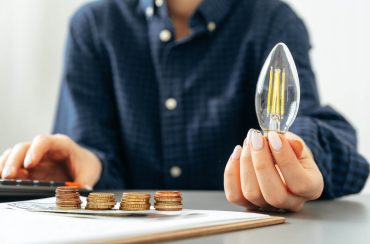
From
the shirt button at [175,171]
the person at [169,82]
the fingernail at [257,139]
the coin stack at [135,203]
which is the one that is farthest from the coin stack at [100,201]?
the shirt button at [175,171]

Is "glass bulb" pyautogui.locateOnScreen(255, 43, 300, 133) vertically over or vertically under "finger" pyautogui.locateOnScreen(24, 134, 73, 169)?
over

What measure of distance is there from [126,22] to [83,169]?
40cm

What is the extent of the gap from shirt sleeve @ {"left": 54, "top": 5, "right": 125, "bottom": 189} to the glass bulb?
54 centimetres

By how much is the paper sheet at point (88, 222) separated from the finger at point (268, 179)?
6 centimetres

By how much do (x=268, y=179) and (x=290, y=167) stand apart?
23 millimetres

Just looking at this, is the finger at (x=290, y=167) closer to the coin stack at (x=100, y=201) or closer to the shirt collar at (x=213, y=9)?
the coin stack at (x=100, y=201)

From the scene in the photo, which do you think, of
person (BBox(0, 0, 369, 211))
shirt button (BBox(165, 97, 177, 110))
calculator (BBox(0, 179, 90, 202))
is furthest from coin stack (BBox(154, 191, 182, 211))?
shirt button (BBox(165, 97, 177, 110))

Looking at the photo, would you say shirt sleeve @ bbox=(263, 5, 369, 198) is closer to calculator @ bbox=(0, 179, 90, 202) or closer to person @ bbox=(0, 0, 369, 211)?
person @ bbox=(0, 0, 369, 211)

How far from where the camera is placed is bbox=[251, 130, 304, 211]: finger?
0.47 meters

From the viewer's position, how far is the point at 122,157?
1098 mm

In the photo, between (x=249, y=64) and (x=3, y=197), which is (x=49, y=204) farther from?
(x=249, y=64)

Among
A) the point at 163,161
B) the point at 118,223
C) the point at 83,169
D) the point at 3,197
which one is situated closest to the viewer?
the point at 118,223

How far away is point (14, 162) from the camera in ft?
2.33

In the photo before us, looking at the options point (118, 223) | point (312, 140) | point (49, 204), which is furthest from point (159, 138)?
point (118, 223)
